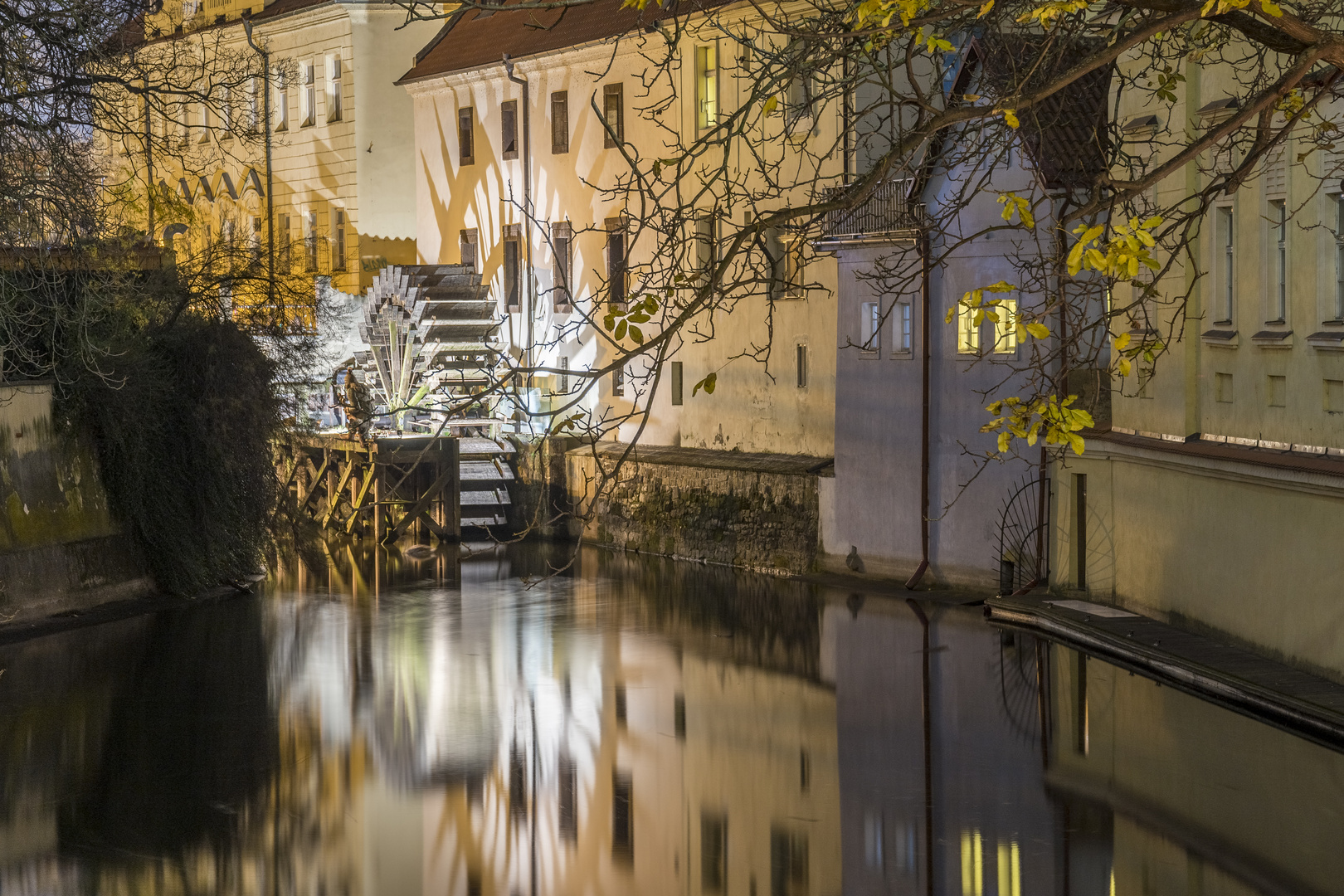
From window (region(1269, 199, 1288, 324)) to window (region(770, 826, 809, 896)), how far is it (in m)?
7.70

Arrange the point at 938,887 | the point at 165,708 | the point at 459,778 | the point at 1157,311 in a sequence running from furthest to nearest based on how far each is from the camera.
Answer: the point at 1157,311, the point at 165,708, the point at 459,778, the point at 938,887

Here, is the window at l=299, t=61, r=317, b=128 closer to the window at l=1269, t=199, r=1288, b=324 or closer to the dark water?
the dark water

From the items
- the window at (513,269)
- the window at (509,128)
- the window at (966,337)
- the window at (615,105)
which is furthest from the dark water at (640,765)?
the window at (509,128)

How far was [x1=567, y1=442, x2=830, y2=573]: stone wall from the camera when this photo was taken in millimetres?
27719

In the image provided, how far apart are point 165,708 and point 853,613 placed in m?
9.48

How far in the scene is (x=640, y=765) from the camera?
15.7 m

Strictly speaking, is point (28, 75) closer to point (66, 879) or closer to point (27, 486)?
point (66, 879)

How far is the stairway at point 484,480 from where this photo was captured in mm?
35312

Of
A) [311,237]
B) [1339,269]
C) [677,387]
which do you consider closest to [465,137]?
[311,237]

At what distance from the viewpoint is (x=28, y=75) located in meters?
13.2

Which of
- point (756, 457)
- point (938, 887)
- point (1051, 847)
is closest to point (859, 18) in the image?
point (938, 887)

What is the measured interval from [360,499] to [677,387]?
7.97 m

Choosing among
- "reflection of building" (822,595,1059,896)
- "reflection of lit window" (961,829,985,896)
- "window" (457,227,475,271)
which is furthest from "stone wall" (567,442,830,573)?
"reflection of lit window" (961,829,985,896)

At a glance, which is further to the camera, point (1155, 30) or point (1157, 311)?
point (1157, 311)
